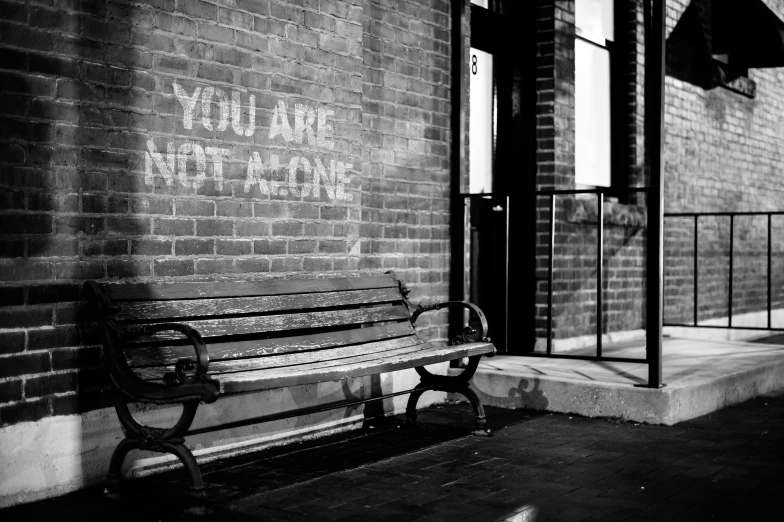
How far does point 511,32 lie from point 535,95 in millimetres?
558

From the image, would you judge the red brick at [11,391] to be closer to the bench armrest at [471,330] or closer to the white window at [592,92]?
the bench armrest at [471,330]

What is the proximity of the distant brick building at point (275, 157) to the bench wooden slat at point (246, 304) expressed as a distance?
0.25 metres

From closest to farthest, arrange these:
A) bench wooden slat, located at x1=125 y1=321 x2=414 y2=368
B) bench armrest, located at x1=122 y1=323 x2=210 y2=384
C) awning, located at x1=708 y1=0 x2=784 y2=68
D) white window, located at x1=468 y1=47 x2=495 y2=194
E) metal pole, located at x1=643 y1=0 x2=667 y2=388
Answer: bench armrest, located at x1=122 y1=323 x2=210 y2=384, bench wooden slat, located at x1=125 y1=321 x2=414 y2=368, metal pole, located at x1=643 y1=0 x2=667 y2=388, white window, located at x1=468 y1=47 x2=495 y2=194, awning, located at x1=708 y1=0 x2=784 y2=68

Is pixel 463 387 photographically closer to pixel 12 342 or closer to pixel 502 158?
pixel 12 342

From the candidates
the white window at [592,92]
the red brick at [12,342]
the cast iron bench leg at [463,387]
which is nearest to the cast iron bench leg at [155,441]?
the red brick at [12,342]

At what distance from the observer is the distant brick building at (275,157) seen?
12.0ft

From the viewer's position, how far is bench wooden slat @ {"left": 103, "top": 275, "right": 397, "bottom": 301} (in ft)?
12.5

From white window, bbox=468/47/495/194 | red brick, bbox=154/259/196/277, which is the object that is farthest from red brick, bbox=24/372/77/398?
white window, bbox=468/47/495/194

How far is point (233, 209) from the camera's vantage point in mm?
4504

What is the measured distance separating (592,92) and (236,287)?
177 inches

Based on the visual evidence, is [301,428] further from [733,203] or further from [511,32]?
[733,203]

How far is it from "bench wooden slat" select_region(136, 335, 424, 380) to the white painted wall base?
1.23 ft

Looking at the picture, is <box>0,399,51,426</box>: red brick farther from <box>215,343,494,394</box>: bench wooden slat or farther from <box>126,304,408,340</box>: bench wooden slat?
<box>215,343,494,394</box>: bench wooden slat

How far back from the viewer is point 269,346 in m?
4.27
